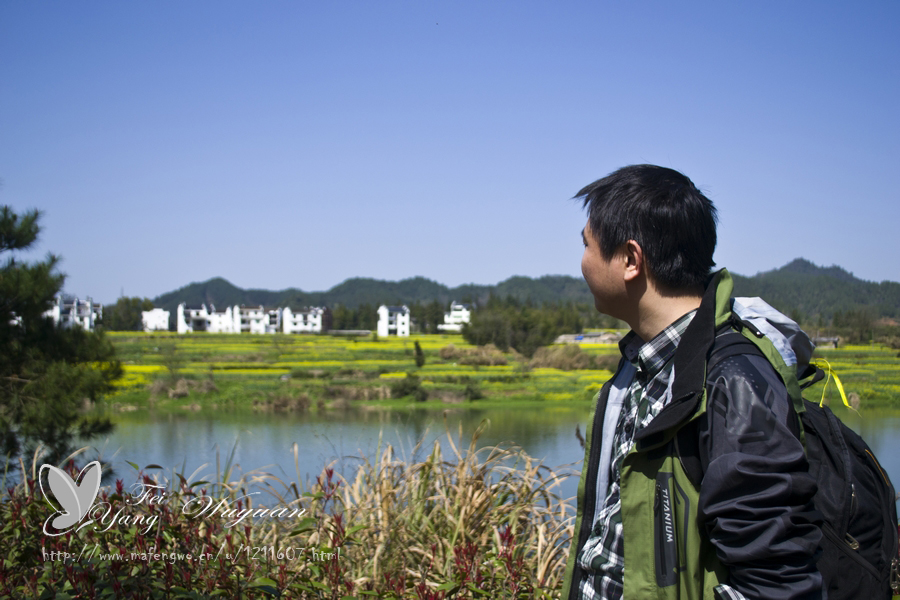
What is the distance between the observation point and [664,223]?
103cm

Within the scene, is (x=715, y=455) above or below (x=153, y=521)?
above

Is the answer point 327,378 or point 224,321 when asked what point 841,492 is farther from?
point 224,321

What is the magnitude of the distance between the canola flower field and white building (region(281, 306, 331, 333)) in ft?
55.0

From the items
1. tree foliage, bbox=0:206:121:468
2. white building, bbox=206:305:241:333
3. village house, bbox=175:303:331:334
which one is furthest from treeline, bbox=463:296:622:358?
white building, bbox=206:305:241:333

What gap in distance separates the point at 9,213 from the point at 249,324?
158ft

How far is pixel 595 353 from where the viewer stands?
1086 inches

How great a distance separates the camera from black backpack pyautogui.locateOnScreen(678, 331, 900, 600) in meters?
0.87

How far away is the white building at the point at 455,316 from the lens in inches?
1880

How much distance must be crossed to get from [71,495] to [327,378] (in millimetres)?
24387

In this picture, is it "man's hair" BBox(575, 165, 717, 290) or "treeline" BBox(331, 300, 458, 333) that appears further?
"treeline" BBox(331, 300, 458, 333)

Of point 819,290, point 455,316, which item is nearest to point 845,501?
point 819,290

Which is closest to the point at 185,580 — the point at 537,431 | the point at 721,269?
the point at 721,269

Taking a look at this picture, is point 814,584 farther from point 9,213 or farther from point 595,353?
point 595,353

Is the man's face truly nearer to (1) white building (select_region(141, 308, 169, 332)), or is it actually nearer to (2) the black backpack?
(2) the black backpack
